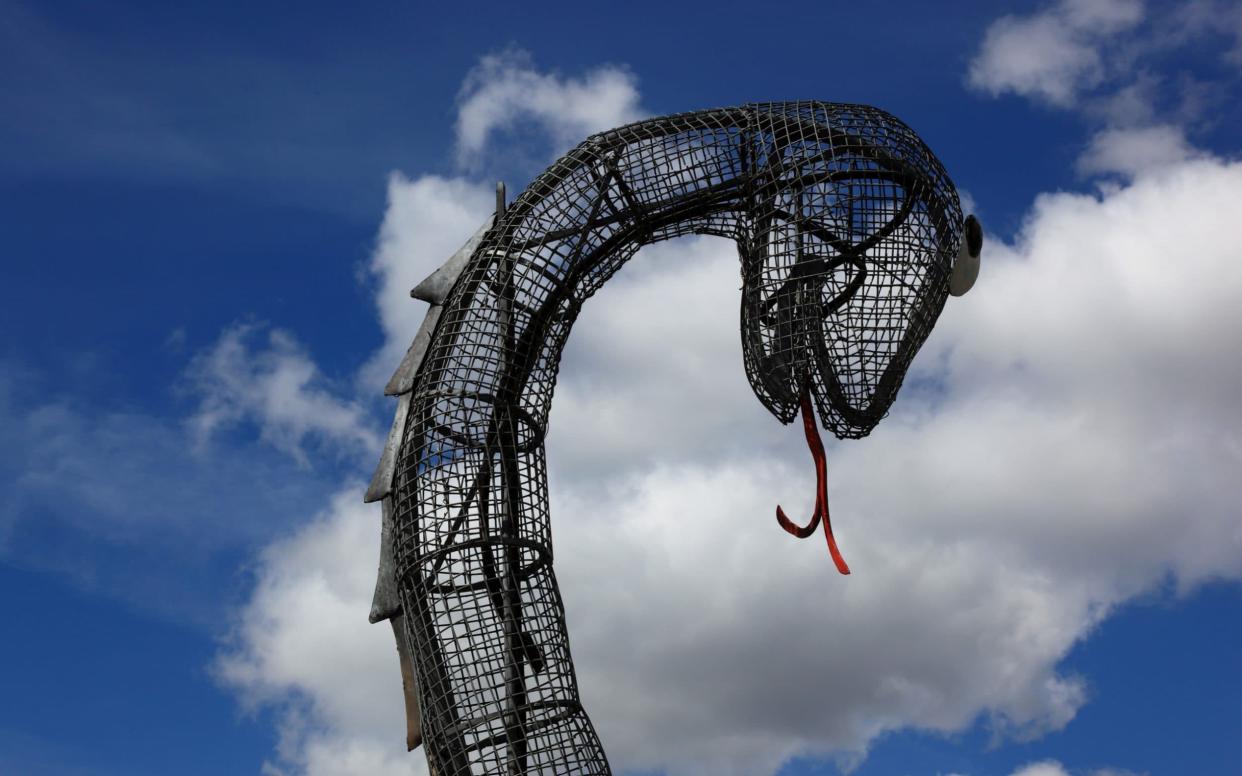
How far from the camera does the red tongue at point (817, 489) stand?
761 centimetres

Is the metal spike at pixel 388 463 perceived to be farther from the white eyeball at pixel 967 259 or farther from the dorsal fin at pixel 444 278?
the white eyeball at pixel 967 259

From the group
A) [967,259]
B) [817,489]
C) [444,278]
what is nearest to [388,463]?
[444,278]

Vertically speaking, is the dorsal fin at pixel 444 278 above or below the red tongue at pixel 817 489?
above

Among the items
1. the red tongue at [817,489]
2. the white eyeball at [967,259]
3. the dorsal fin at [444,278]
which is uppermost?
the dorsal fin at [444,278]

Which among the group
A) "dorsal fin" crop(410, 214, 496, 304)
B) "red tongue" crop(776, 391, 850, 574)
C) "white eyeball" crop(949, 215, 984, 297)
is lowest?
"red tongue" crop(776, 391, 850, 574)

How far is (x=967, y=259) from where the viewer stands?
7.64 metres

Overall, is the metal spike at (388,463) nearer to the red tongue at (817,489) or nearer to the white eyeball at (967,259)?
the red tongue at (817,489)

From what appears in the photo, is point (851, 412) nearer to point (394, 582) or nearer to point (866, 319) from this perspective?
point (866, 319)

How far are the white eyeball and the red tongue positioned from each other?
3.40 ft

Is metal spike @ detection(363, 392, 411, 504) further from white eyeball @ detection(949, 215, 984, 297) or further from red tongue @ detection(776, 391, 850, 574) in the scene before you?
white eyeball @ detection(949, 215, 984, 297)

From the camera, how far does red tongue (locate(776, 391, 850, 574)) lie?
7.61 meters

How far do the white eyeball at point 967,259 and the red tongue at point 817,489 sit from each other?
3.40ft

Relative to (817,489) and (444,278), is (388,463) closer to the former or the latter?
(444,278)

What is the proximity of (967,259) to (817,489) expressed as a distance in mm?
1514
